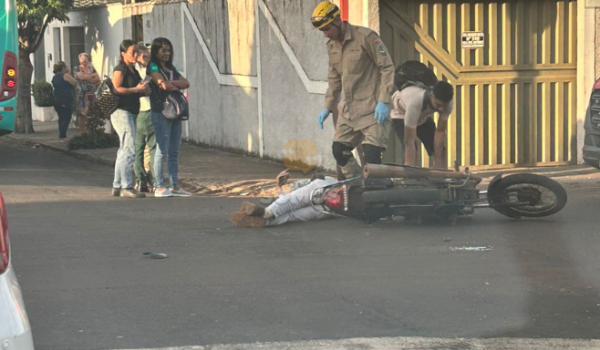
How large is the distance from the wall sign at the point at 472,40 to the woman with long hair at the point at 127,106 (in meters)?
4.13

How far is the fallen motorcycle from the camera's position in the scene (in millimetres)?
8594

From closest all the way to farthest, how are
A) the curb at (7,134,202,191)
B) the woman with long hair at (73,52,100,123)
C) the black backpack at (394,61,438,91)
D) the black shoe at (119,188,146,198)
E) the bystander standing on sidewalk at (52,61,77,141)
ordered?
1. the black backpack at (394,61,438,91)
2. the black shoe at (119,188,146,198)
3. the curb at (7,134,202,191)
4. the bystander standing on sidewalk at (52,61,77,141)
5. the woman with long hair at (73,52,100,123)

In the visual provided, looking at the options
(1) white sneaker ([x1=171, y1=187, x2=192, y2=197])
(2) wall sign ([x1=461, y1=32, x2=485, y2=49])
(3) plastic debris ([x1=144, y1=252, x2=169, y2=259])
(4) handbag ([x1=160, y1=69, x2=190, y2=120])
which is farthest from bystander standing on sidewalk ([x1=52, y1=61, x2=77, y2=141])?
(3) plastic debris ([x1=144, y1=252, x2=169, y2=259])

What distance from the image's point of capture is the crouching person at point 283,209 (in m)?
8.91

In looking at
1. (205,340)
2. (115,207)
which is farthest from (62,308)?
(115,207)

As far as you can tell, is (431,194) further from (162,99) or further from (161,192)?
(161,192)

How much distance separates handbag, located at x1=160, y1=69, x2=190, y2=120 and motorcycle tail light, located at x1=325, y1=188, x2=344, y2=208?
280 cm

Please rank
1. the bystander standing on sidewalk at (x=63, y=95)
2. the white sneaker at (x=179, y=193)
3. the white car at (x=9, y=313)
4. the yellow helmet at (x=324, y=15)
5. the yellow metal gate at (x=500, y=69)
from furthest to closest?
1. the bystander standing on sidewalk at (x=63, y=95)
2. the yellow metal gate at (x=500, y=69)
3. the white sneaker at (x=179, y=193)
4. the yellow helmet at (x=324, y=15)
5. the white car at (x=9, y=313)

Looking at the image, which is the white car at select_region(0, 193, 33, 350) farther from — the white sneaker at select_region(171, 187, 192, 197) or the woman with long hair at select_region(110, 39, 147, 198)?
the white sneaker at select_region(171, 187, 192, 197)

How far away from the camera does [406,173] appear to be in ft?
28.5

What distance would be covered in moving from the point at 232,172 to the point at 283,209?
5.24m

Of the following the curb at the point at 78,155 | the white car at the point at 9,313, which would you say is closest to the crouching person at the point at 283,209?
the white car at the point at 9,313

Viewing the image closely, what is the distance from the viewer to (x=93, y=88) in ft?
73.4

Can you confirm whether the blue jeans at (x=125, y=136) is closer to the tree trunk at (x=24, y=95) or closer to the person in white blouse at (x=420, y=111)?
the person in white blouse at (x=420, y=111)
